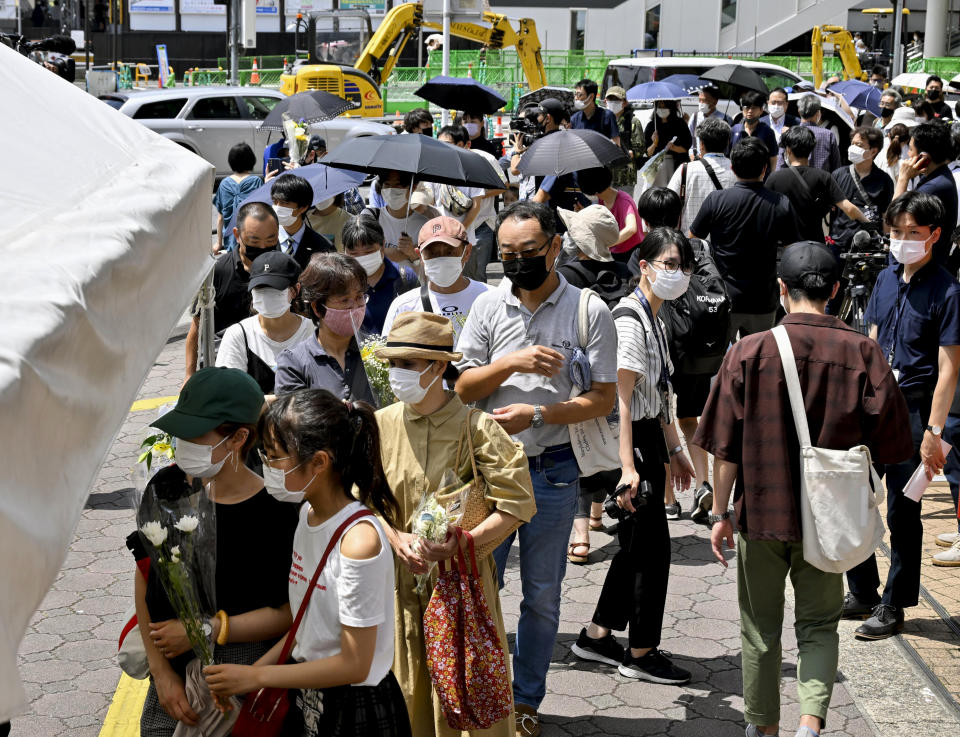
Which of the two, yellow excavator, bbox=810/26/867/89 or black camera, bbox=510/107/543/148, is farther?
yellow excavator, bbox=810/26/867/89

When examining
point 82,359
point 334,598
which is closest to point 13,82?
point 82,359

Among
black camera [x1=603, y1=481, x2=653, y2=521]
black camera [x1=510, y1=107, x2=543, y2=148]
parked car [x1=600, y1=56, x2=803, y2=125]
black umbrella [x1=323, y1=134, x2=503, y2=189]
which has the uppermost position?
parked car [x1=600, y1=56, x2=803, y2=125]

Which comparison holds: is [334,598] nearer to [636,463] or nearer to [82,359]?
[82,359]

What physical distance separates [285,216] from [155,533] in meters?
4.55

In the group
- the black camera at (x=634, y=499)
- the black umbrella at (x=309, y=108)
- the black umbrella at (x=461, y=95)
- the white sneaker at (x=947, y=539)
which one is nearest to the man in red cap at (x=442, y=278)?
the black camera at (x=634, y=499)

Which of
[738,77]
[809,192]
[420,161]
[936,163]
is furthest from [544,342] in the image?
[738,77]

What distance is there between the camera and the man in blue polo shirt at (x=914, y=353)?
17.8 ft

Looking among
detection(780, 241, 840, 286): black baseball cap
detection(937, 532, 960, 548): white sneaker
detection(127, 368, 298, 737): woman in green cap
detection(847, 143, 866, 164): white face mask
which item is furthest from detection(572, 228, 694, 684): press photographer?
detection(847, 143, 866, 164): white face mask

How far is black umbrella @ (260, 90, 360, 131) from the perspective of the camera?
1319 centimetres

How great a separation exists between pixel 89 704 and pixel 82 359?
137 inches

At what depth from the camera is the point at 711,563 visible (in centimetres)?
666

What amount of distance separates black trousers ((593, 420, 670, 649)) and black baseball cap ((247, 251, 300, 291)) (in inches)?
62.9

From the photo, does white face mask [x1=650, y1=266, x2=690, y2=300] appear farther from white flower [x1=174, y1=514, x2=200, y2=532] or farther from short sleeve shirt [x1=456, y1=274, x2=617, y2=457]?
white flower [x1=174, y1=514, x2=200, y2=532]

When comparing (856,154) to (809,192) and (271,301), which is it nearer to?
(809,192)
